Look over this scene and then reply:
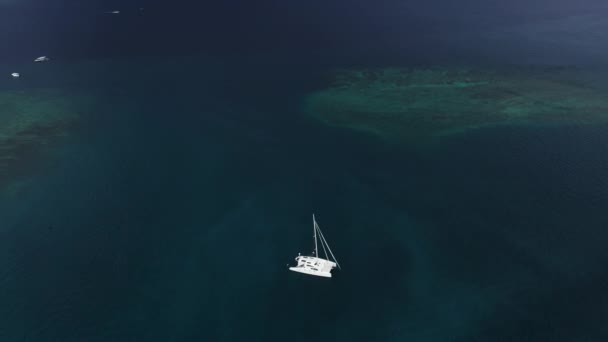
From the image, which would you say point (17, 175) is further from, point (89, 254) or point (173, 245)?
point (173, 245)

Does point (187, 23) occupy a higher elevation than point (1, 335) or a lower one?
higher

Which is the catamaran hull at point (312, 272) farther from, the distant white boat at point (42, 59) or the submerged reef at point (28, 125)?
the distant white boat at point (42, 59)

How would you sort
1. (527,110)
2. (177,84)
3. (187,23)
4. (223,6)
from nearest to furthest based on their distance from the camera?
(527,110), (177,84), (187,23), (223,6)

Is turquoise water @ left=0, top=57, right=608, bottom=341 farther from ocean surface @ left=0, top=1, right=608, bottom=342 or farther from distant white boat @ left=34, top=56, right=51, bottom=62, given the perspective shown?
distant white boat @ left=34, top=56, right=51, bottom=62

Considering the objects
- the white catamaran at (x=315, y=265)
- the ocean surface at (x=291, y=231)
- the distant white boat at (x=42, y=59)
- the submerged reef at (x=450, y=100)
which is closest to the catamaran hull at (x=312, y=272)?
the white catamaran at (x=315, y=265)

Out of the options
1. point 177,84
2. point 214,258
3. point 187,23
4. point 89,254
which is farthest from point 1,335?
point 187,23

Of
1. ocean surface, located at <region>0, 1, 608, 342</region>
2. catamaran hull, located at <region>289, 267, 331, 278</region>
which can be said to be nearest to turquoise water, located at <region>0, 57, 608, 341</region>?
ocean surface, located at <region>0, 1, 608, 342</region>
